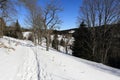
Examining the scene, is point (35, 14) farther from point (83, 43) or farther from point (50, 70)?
point (50, 70)

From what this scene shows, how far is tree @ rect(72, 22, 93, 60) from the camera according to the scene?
30.3m

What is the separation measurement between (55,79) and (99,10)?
789 inches

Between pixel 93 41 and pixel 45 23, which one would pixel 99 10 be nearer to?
pixel 93 41

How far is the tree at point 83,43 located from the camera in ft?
99.4

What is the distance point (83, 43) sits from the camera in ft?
103

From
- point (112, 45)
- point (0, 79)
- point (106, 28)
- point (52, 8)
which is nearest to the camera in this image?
point (0, 79)

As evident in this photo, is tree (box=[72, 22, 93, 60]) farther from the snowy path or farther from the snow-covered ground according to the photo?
the snowy path

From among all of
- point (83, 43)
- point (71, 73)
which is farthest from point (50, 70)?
point (83, 43)

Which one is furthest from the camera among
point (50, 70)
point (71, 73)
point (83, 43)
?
point (83, 43)

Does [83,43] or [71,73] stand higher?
[83,43]

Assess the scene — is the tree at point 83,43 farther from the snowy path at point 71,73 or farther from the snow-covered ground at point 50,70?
the snowy path at point 71,73

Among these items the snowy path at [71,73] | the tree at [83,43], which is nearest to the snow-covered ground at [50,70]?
the snowy path at [71,73]

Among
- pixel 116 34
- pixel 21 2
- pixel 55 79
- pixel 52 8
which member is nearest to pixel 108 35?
pixel 116 34

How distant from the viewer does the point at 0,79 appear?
7086mm
